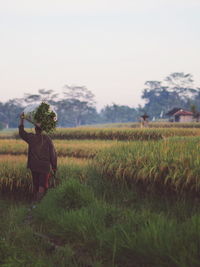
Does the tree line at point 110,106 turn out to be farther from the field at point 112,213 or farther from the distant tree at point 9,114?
the field at point 112,213

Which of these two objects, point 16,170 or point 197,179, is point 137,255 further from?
point 16,170

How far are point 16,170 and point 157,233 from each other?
4.96 metres

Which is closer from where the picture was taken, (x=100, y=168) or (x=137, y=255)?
(x=137, y=255)

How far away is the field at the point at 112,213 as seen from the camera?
182 inches

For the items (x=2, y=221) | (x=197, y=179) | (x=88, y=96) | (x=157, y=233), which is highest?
(x=88, y=96)

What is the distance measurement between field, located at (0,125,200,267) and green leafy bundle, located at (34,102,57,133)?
1.15 metres

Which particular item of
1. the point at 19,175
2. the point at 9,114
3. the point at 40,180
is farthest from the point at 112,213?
the point at 9,114

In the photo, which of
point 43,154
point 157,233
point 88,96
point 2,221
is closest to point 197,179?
point 157,233

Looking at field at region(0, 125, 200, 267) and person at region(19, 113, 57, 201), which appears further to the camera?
person at region(19, 113, 57, 201)

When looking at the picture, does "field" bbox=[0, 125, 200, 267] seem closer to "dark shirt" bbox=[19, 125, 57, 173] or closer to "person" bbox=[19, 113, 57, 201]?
"person" bbox=[19, 113, 57, 201]

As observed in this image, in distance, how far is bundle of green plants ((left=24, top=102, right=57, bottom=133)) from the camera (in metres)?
7.47

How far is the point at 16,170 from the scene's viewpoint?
29.5ft

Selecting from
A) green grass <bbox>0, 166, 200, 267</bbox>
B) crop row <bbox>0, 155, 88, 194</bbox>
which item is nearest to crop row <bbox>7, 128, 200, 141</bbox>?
crop row <bbox>0, 155, 88, 194</bbox>

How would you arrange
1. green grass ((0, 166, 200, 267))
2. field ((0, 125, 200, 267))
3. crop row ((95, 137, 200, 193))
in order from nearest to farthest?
green grass ((0, 166, 200, 267))
field ((0, 125, 200, 267))
crop row ((95, 137, 200, 193))
